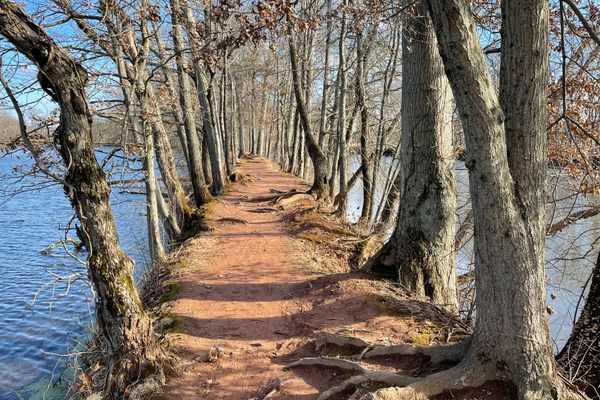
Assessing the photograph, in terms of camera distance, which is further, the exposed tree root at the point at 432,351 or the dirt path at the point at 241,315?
the dirt path at the point at 241,315

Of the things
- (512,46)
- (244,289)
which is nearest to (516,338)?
(512,46)

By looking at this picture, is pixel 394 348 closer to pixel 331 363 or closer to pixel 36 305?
pixel 331 363

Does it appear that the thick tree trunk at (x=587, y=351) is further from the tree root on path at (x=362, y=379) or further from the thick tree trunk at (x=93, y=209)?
the thick tree trunk at (x=93, y=209)

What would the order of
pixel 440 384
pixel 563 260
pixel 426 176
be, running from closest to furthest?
pixel 440 384 < pixel 426 176 < pixel 563 260

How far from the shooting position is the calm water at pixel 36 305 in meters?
7.67

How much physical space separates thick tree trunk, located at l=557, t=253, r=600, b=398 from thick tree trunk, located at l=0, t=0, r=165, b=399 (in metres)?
3.98

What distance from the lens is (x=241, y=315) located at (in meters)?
5.97

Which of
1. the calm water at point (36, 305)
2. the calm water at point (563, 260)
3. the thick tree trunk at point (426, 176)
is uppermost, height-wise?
the thick tree trunk at point (426, 176)

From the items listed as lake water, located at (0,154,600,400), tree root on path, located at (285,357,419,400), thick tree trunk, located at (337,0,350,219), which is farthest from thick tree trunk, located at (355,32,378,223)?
tree root on path, located at (285,357,419,400)

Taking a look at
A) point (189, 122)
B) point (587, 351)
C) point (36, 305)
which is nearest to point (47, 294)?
point (36, 305)

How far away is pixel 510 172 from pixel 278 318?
3644 mm

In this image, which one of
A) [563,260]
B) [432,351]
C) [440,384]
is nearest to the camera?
[440,384]

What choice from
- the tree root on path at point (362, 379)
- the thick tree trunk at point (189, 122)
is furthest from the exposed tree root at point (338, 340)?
the thick tree trunk at point (189, 122)

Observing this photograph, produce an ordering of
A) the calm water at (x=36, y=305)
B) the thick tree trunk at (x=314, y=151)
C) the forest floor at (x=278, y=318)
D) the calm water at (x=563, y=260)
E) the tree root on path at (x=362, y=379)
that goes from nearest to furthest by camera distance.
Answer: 1. the tree root on path at (x=362, y=379)
2. the forest floor at (x=278, y=318)
3. the calm water at (x=563, y=260)
4. the calm water at (x=36, y=305)
5. the thick tree trunk at (x=314, y=151)
